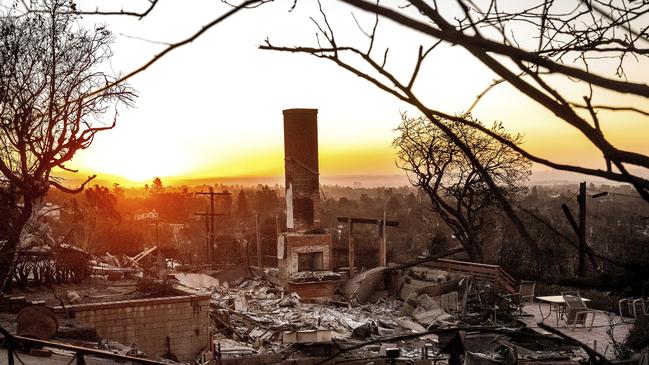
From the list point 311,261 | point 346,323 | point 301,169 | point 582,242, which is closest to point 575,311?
point 346,323

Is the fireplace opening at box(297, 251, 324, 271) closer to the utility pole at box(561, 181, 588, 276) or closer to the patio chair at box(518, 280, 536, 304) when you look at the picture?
the patio chair at box(518, 280, 536, 304)

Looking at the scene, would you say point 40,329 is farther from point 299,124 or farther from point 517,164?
point 517,164

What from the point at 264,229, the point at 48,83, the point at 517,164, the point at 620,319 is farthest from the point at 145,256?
the point at 620,319

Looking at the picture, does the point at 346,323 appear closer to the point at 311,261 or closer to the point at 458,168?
the point at 311,261

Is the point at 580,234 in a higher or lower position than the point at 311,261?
higher

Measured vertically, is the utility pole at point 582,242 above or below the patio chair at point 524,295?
above

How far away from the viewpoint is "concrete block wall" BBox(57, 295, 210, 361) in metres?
12.0

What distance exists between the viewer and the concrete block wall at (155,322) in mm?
11992

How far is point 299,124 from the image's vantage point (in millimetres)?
19469

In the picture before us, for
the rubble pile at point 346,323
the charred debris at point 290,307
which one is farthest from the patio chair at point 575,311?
the rubble pile at point 346,323

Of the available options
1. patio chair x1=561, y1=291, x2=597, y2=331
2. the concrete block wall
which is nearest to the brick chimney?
the concrete block wall

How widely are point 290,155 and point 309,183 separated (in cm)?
114

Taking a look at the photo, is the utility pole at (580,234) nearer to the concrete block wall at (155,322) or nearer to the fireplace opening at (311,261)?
the concrete block wall at (155,322)

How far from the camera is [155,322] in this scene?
12.6 m
